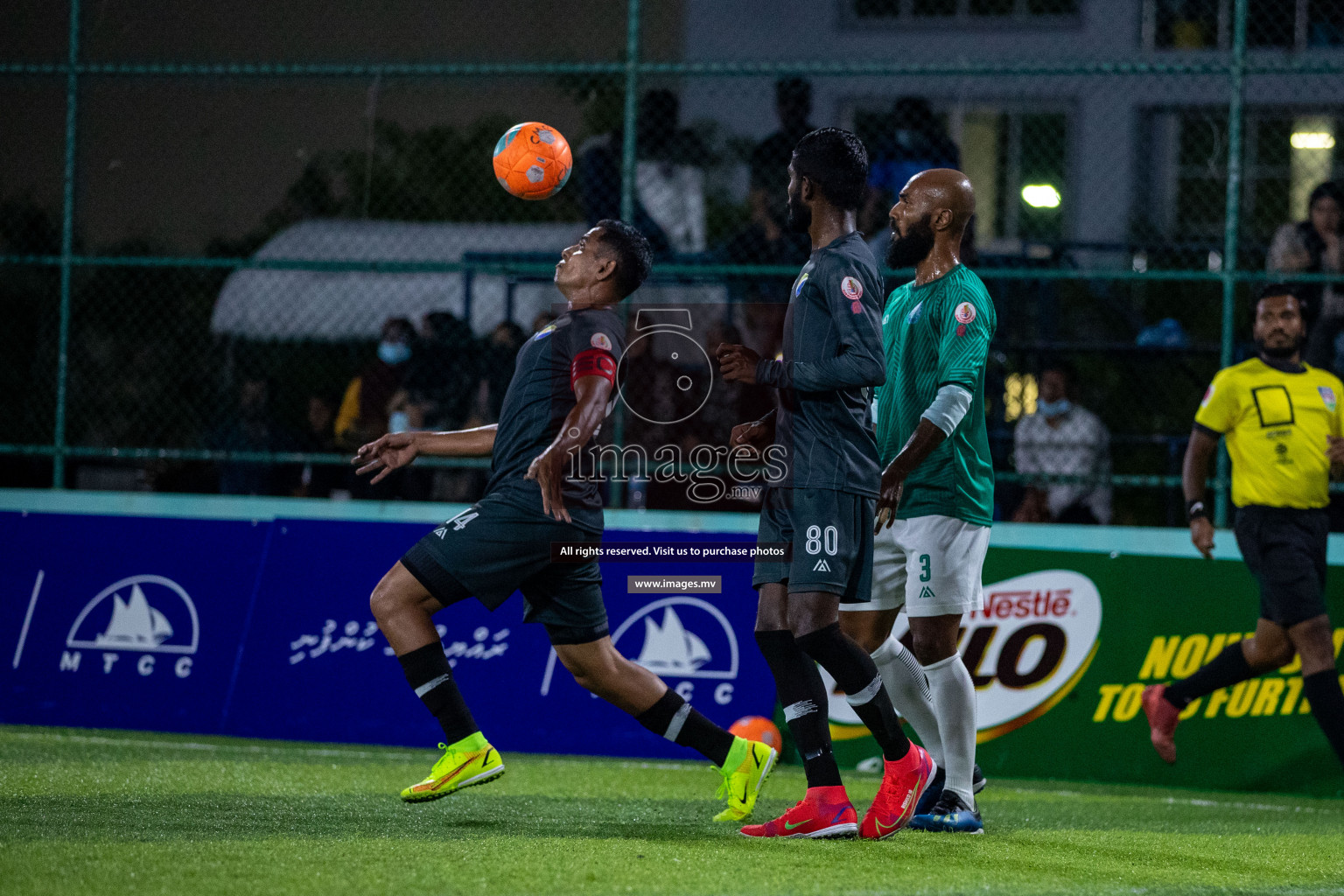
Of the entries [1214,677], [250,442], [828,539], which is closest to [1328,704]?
[1214,677]

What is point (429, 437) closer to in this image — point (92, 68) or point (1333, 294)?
point (92, 68)

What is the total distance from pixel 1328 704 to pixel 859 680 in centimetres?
298

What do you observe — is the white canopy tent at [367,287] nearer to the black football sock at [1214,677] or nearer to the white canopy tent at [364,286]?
the white canopy tent at [364,286]

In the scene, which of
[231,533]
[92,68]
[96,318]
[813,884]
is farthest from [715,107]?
[813,884]

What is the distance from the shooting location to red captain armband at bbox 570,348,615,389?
5215mm

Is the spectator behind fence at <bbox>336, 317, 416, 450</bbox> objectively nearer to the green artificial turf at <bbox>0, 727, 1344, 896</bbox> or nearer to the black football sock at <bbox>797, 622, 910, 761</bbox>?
the green artificial turf at <bbox>0, 727, 1344, 896</bbox>

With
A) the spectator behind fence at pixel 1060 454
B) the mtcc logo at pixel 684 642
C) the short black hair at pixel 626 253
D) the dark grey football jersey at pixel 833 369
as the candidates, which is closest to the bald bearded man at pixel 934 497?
the dark grey football jersey at pixel 833 369

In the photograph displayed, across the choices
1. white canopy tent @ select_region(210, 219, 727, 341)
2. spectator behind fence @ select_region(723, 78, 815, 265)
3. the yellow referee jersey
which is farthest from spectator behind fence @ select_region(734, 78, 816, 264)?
the yellow referee jersey

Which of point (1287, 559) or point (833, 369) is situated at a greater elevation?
point (833, 369)

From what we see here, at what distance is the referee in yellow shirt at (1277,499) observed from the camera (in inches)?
272

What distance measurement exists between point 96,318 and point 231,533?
4.17m

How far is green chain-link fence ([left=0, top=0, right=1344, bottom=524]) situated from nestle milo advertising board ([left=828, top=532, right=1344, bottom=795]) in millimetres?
639

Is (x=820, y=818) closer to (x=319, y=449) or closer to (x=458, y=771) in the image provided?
(x=458, y=771)

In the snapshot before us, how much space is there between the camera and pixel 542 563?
526 cm
